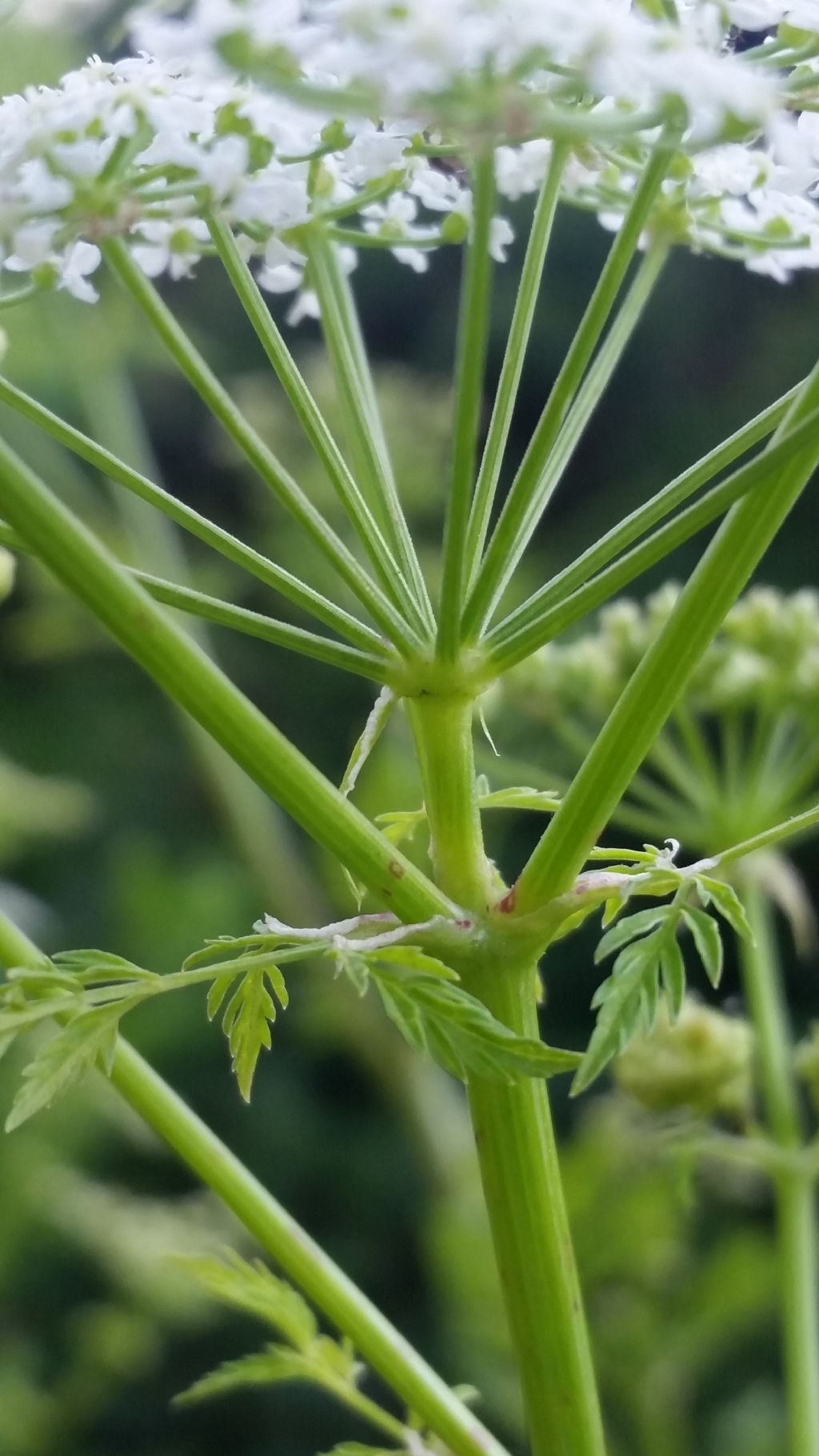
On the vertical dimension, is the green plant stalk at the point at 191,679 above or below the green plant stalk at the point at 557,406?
below

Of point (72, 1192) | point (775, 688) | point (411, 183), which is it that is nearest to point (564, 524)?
point (72, 1192)

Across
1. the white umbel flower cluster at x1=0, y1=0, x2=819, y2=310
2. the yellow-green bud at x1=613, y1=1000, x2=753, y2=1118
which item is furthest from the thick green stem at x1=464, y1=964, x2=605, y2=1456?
the yellow-green bud at x1=613, y1=1000, x2=753, y2=1118

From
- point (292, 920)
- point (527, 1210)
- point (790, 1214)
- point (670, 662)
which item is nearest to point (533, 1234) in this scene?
point (527, 1210)

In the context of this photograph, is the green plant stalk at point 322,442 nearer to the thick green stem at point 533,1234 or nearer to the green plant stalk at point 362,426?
the green plant stalk at point 362,426

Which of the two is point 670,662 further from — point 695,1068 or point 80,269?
point 695,1068

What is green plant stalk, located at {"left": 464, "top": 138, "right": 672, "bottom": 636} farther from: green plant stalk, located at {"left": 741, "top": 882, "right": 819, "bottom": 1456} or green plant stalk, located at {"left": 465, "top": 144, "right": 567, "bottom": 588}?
green plant stalk, located at {"left": 741, "top": 882, "right": 819, "bottom": 1456}

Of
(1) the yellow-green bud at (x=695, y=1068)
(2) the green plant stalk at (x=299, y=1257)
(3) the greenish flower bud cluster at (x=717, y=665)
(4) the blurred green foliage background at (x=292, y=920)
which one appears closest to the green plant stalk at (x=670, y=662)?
(2) the green plant stalk at (x=299, y=1257)
